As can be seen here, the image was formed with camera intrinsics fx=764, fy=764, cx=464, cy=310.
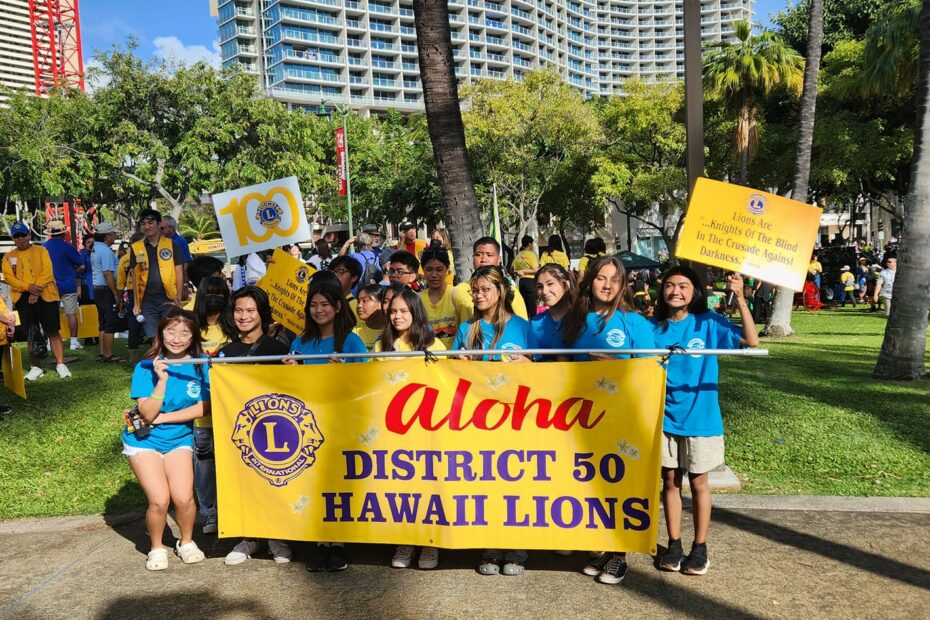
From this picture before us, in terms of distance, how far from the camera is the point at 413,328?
4.45 meters

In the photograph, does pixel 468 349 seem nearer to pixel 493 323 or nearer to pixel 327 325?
pixel 493 323

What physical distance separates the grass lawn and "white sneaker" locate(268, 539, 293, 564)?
1.72 metres

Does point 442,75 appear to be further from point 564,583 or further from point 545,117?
point 545,117

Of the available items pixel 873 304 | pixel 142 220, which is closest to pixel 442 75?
pixel 142 220

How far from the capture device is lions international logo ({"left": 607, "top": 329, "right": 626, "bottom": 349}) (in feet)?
13.7

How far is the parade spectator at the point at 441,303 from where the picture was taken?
557 centimetres

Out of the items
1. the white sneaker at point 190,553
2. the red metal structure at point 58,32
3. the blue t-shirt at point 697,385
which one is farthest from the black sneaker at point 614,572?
the red metal structure at point 58,32

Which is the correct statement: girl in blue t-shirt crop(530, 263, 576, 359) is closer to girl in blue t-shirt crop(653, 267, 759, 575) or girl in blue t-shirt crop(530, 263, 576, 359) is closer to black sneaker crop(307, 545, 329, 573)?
girl in blue t-shirt crop(653, 267, 759, 575)

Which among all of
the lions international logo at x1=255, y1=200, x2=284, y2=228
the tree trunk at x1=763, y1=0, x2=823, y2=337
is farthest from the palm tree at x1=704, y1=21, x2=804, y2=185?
the lions international logo at x1=255, y1=200, x2=284, y2=228

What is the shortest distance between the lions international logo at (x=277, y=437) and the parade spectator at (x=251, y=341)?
1.29ft

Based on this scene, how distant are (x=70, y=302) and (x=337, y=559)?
7918mm

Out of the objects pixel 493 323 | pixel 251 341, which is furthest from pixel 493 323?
pixel 251 341

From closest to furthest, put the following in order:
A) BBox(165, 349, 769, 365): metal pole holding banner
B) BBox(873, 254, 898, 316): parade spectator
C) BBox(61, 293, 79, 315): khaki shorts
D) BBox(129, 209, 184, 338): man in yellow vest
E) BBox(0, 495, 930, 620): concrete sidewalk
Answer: BBox(165, 349, 769, 365): metal pole holding banner → BBox(0, 495, 930, 620): concrete sidewalk → BBox(129, 209, 184, 338): man in yellow vest → BBox(61, 293, 79, 315): khaki shorts → BBox(873, 254, 898, 316): parade spectator

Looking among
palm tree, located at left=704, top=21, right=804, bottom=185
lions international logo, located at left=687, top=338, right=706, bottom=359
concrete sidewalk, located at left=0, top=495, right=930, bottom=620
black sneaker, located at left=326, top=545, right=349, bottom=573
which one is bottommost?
concrete sidewalk, located at left=0, top=495, right=930, bottom=620
